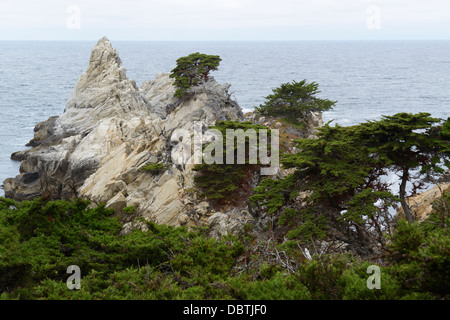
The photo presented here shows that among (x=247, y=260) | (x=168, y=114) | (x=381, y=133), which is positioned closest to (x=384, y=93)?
(x=168, y=114)

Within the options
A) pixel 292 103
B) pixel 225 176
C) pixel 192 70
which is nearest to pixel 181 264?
pixel 225 176

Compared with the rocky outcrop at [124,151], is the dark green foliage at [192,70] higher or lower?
higher

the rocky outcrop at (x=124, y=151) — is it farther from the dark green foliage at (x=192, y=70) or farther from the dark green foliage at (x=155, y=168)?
the dark green foliage at (x=192, y=70)

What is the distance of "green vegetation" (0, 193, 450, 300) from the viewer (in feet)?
19.2

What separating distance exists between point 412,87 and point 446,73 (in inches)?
882

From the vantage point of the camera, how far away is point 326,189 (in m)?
11.7

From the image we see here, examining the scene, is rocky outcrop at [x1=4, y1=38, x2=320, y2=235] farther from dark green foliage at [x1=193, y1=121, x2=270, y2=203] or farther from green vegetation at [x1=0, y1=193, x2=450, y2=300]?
green vegetation at [x1=0, y1=193, x2=450, y2=300]

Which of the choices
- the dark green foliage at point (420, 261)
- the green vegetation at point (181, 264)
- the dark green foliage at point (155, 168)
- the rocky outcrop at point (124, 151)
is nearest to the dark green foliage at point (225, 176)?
the rocky outcrop at point (124, 151)

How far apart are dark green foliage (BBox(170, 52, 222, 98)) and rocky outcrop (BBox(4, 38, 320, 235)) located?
62 centimetres

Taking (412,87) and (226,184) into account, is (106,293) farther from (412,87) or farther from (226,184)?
(412,87)

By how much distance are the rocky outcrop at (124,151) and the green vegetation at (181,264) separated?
322 centimetres

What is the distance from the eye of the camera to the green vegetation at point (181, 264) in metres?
5.84

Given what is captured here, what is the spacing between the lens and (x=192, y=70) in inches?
1153

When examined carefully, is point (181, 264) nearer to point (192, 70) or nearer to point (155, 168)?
point (155, 168)
